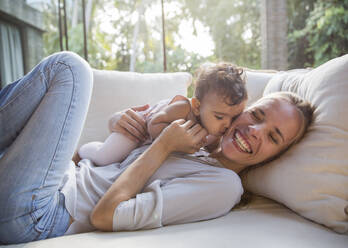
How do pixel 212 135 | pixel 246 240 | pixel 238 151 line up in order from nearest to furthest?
1. pixel 246 240
2. pixel 238 151
3. pixel 212 135

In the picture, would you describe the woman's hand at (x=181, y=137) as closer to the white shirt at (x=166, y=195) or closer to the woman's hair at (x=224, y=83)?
the white shirt at (x=166, y=195)

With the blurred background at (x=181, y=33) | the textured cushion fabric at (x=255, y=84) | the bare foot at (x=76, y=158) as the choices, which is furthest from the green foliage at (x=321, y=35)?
the bare foot at (x=76, y=158)

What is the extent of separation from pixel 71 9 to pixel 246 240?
469 inches

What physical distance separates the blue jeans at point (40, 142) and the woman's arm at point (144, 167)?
17 cm

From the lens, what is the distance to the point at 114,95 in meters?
1.72

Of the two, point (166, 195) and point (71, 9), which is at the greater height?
point (71, 9)

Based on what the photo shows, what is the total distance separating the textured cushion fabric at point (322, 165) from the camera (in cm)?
95

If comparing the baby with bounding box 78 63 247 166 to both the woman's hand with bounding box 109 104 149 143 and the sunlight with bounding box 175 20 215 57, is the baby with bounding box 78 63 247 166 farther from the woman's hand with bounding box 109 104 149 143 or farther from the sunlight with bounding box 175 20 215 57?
the sunlight with bounding box 175 20 215 57

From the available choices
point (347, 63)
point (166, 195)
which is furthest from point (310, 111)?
point (166, 195)

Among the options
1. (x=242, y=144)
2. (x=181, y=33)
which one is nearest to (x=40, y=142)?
(x=242, y=144)

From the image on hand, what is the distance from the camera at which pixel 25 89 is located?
0.98 m

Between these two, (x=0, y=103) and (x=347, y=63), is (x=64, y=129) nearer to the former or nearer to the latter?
(x=0, y=103)

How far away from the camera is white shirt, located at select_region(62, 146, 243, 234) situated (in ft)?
2.95

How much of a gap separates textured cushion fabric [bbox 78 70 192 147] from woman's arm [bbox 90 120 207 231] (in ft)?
2.04
